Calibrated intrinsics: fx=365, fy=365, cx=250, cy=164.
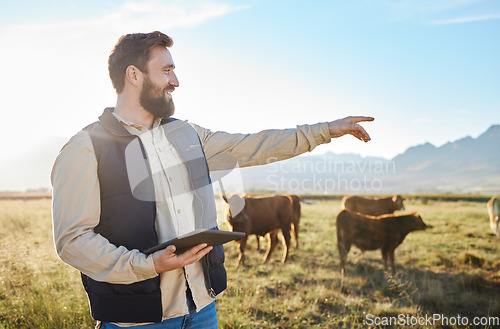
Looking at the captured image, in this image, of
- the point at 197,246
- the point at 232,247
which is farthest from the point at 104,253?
the point at 232,247

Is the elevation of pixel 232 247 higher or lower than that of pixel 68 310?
lower

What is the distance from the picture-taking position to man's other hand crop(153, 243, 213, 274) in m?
1.65

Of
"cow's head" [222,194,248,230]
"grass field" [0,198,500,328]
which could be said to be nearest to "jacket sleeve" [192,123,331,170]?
"grass field" [0,198,500,328]

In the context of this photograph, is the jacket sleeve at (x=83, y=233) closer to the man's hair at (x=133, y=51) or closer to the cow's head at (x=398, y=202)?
the man's hair at (x=133, y=51)

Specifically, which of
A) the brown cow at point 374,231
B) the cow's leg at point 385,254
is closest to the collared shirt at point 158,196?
the brown cow at point 374,231

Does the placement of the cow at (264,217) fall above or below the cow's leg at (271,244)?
above

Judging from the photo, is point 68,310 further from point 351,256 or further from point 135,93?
point 351,256

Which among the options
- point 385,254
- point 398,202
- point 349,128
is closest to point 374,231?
point 385,254

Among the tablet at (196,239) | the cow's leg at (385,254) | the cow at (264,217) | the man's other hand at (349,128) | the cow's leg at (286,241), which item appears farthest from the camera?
the cow's leg at (286,241)

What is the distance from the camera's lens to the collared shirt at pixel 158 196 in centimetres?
164

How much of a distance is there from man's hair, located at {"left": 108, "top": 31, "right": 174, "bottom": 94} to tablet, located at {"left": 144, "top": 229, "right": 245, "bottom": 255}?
1.01 metres

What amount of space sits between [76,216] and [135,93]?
796 mm

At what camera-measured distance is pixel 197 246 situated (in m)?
1.72

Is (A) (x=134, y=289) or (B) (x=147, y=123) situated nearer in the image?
(A) (x=134, y=289)
